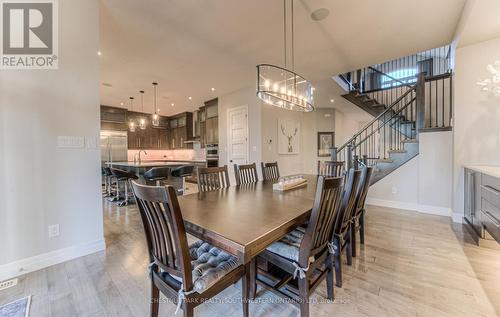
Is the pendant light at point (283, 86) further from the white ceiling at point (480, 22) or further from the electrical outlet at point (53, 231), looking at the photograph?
the electrical outlet at point (53, 231)

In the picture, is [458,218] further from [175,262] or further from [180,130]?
[180,130]

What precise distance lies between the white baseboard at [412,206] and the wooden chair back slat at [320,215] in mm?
3471

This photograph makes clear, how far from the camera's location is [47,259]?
6.66ft

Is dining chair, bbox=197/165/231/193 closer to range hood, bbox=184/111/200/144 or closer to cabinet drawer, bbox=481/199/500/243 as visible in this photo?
cabinet drawer, bbox=481/199/500/243

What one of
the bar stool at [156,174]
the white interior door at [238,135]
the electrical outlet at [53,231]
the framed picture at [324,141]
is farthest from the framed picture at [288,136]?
the electrical outlet at [53,231]

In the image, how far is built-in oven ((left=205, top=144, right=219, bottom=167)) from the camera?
6609 millimetres

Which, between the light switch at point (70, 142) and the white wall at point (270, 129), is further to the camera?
the white wall at point (270, 129)

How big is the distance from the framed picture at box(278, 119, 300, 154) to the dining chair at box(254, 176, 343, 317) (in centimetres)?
422

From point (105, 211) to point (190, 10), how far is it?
146 inches

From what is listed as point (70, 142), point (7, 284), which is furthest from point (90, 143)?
point (7, 284)

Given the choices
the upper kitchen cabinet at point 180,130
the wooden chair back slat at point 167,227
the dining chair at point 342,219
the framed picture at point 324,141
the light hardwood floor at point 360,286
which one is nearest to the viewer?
the wooden chair back slat at point 167,227

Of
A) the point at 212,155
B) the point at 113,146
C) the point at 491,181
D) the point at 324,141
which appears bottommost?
the point at 491,181

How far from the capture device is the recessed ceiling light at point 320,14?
2.46 m

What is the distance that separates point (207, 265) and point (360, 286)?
137 centimetres
